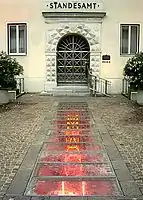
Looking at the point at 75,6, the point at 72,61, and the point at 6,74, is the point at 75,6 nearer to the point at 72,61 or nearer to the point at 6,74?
the point at 72,61

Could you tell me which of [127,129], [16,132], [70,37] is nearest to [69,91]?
[70,37]

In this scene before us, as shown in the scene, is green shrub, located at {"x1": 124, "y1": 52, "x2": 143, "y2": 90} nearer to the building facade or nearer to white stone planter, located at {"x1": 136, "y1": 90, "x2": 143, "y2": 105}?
white stone planter, located at {"x1": 136, "y1": 90, "x2": 143, "y2": 105}

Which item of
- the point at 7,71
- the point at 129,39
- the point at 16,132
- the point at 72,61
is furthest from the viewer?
the point at 129,39

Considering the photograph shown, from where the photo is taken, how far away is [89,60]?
73.4 ft

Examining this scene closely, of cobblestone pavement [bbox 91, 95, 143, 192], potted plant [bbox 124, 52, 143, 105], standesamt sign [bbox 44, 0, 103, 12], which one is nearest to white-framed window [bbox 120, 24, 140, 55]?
standesamt sign [bbox 44, 0, 103, 12]

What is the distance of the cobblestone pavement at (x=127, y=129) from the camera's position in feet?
22.9

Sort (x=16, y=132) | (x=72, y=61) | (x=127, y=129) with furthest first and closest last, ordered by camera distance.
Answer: (x=72, y=61), (x=127, y=129), (x=16, y=132)

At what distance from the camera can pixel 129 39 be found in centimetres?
2252

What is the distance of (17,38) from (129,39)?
21.0 ft

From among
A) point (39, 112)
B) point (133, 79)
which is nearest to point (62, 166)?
point (39, 112)

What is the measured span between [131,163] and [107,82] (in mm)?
15390

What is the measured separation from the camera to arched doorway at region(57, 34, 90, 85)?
22.4m

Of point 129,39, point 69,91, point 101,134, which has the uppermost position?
point 129,39

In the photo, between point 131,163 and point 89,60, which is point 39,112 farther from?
point 89,60
